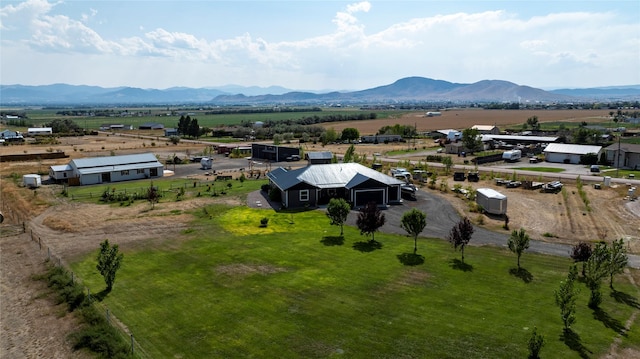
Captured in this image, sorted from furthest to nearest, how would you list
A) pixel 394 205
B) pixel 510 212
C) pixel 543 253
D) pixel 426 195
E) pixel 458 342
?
pixel 426 195 → pixel 394 205 → pixel 510 212 → pixel 543 253 → pixel 458 342

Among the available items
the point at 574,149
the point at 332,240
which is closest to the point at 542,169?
the point at 574,149

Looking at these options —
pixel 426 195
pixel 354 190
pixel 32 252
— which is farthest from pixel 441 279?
pixel 32 252

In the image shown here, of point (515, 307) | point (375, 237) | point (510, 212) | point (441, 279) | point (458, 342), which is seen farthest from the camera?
point (510, 212)

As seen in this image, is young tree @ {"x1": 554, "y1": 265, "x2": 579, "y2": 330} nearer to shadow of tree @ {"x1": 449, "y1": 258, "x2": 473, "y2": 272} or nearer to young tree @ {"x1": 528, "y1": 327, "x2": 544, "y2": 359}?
young tree @ {"x1": 528, "y1": 327, "x2": 544, "y2": 359}

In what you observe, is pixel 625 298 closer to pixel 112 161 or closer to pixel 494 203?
pixel 494 203

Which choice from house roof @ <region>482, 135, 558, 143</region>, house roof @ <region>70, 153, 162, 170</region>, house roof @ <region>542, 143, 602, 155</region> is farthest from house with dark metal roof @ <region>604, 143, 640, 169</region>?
house roof @ <region>70, 153, 162, 170</region>

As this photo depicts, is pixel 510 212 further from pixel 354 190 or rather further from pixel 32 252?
pixel 32 252

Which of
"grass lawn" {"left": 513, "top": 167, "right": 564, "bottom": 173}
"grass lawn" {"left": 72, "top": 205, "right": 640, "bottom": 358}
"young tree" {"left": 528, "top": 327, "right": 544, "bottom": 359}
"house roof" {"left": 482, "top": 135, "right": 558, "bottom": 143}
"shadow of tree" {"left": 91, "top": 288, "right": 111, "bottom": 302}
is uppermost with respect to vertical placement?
"house roof" {"left": 482, "top": 135, "right": 558, "bottom": 143}
